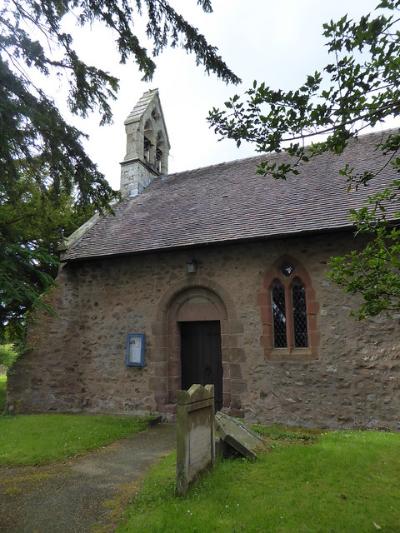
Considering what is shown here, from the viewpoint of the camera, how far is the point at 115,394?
33.7 ft

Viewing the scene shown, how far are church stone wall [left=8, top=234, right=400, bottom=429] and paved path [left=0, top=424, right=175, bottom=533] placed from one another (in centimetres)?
268

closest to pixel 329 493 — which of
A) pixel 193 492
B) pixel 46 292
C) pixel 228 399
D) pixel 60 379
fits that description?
pixel 193 492

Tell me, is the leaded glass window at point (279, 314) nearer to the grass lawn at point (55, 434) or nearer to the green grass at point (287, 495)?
the green grass at point (287, 495)

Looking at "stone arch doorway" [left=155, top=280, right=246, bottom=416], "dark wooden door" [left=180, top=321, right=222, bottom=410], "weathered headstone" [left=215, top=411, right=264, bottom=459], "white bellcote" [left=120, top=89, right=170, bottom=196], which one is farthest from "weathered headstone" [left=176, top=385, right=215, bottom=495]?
"white bellcote" [left=120, top=89, right=170, bottom=196]

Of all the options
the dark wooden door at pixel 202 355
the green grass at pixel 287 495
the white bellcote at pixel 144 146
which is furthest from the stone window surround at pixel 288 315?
the white bellcote at pixel 144 146

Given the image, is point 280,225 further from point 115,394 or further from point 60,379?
point 60,379

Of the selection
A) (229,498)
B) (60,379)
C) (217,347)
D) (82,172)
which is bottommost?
(229,498)

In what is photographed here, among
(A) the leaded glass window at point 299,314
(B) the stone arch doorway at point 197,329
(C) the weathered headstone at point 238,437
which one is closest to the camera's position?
(C) the weathered headstone at point 238,437

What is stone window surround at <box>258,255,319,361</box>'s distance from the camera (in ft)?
27.8

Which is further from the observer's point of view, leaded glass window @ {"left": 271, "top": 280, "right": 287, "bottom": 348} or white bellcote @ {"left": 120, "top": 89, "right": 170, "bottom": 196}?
white bellcote @ {"left": 120, "top": 89, "right": 170, "bottom": 196}

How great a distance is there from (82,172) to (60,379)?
6671 mm

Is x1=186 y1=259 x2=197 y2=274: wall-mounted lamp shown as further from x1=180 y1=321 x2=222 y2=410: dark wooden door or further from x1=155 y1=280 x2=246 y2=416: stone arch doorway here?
x1=180 y1=321 x2=222 y2=410: dark wooden door

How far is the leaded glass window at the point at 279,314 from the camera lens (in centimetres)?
897

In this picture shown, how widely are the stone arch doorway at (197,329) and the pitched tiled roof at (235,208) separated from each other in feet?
4.52
